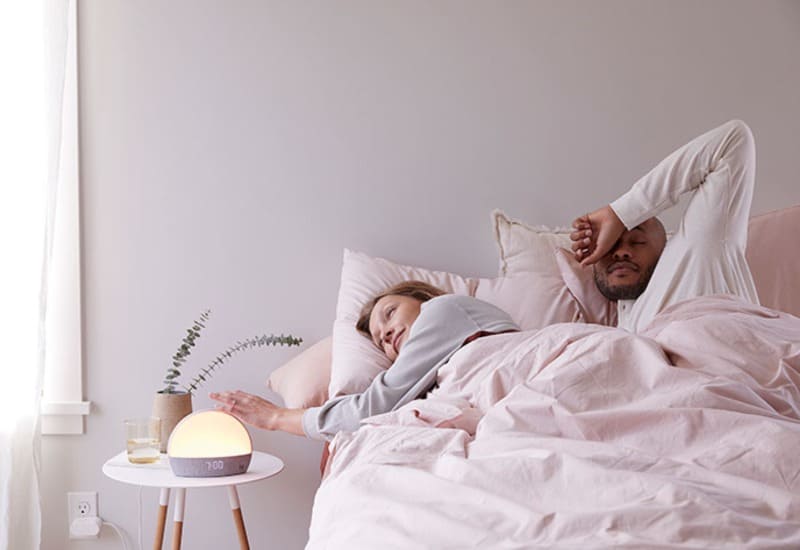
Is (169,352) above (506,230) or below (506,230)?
below

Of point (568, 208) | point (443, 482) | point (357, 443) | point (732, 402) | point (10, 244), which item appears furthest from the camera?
point (568, 208)

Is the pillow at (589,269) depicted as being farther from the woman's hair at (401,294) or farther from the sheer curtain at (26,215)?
the sheer curtain at (26,215)

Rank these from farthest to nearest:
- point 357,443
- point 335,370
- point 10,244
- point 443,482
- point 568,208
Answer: point 568,208, point 10,244, point 335,370, point 357,443, point 443,482

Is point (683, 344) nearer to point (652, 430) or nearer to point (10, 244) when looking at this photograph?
point (652, 430)

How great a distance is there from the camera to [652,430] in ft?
3.62

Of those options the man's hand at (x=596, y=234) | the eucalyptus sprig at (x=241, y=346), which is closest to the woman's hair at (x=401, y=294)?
the eucalyptus sprig at (x=241, y=346)

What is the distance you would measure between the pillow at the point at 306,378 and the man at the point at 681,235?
27.9 inches

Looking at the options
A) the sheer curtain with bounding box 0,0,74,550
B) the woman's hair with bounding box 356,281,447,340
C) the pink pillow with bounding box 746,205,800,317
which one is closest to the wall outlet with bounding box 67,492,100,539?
the sheer curtain with bounding box 0,0,74,550

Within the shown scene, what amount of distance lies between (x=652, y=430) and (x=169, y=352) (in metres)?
1.60

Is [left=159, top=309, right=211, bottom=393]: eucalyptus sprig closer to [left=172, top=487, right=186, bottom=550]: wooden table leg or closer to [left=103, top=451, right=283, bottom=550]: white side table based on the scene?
[left=103, top=451, right=283, bottom=550]: white side table

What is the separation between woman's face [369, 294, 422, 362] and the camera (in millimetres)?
1999

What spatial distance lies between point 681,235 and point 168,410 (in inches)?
52.2

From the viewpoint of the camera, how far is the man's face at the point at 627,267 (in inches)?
84.1

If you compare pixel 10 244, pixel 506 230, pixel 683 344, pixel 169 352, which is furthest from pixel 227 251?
pixel 683 344
